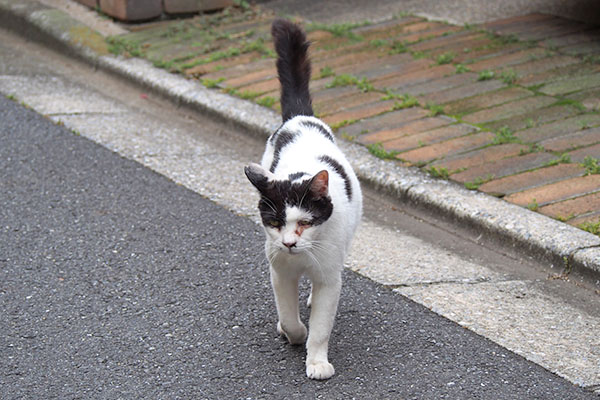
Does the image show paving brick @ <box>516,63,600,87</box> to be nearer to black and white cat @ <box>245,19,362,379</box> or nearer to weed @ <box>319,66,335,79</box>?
weed @ <box>319,66,335,79</box>

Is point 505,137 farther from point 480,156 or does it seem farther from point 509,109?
point 509,109

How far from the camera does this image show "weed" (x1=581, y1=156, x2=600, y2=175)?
402cm

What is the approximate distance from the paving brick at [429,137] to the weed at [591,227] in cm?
111

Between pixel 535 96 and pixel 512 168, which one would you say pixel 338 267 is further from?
pixel 535 96

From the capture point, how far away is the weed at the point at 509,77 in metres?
5.16

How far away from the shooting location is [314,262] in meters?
2.81

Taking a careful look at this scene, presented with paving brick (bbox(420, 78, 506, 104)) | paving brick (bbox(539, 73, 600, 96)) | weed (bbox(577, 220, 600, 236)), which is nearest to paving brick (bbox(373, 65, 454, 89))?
paving brick (bbox(420, 78, 506, 104))

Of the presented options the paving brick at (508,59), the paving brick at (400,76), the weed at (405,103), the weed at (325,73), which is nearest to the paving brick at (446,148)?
the weed at (405,103)

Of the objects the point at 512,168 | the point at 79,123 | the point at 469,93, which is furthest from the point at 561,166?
the point at 79,123

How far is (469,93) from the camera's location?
16.6 ft

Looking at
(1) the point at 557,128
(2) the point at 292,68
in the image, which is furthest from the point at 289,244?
(1) the point at 557,128

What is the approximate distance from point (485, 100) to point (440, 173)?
38.8 inches

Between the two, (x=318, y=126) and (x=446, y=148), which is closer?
(x=318, y=126)

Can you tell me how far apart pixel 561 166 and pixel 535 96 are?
3.02 ft
